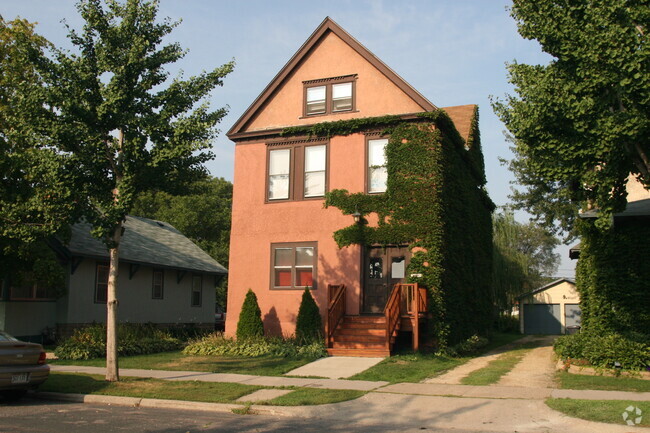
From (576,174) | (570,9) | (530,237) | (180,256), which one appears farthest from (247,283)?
(530,237)

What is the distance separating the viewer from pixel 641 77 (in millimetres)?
11266

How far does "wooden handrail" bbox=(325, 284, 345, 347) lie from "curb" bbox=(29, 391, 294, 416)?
24.4 ft

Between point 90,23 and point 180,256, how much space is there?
17.4 m

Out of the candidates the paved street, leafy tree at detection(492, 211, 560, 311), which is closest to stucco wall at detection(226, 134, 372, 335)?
the paved street

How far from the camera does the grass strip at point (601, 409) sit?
29.2 feet

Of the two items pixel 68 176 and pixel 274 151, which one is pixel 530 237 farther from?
pixel 68 176

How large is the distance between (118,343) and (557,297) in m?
27.9

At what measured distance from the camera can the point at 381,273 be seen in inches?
763

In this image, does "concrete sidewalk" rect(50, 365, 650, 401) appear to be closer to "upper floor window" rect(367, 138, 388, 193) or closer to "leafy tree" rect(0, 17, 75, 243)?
"leafy tree" rect(0, 17, 75, 243)

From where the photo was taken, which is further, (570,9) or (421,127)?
(421,127)

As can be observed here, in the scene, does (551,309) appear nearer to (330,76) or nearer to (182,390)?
(330,76)

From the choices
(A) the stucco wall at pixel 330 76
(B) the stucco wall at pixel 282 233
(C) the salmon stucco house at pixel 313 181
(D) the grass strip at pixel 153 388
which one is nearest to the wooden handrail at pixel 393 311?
(C) the salmon stucco house at pixel 313 181

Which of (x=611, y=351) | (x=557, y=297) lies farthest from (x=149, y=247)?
(x=557, y=297)

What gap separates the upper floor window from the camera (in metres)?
19.8
